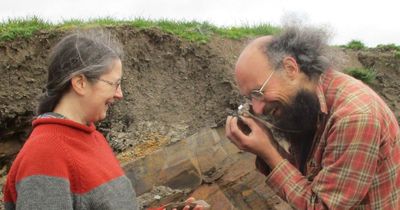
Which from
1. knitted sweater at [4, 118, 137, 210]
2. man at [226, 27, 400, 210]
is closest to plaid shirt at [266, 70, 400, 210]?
man at [226, 27, 400, 210]

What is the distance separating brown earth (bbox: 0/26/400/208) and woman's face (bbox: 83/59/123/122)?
2.96m

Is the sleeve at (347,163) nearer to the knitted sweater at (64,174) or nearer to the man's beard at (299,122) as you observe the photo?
the man's beard at (299,122)

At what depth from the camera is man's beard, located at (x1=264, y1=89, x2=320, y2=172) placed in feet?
10.3

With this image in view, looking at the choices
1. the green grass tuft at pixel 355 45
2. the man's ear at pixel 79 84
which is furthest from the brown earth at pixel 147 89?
the man's ear at pixel 79 84

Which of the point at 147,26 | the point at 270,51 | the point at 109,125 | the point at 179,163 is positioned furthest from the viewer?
the point at 147,26

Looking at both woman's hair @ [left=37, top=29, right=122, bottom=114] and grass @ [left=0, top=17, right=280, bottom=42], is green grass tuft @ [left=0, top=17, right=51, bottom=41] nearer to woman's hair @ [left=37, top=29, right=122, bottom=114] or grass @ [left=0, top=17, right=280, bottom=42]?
grass @ [left=0, top=17, right=280, bottom=42]

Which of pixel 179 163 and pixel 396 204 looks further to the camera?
pixel 179 163

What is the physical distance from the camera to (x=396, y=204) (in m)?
2.90

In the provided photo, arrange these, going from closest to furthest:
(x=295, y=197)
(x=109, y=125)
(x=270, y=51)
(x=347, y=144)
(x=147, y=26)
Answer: (x=347, y=144) < (x=295, y=197) < (x=270, y=51) < (x=109, y=125) < (x=147, y=26)

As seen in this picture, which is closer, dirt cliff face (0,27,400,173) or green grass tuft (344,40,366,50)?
dirt cliff face (0,27,400,173)

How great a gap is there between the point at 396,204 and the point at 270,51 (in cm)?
110

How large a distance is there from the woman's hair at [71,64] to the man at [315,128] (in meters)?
0.87

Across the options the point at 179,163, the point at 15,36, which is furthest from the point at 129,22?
the point at 179,163

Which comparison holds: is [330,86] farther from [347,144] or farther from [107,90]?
[107,90]
